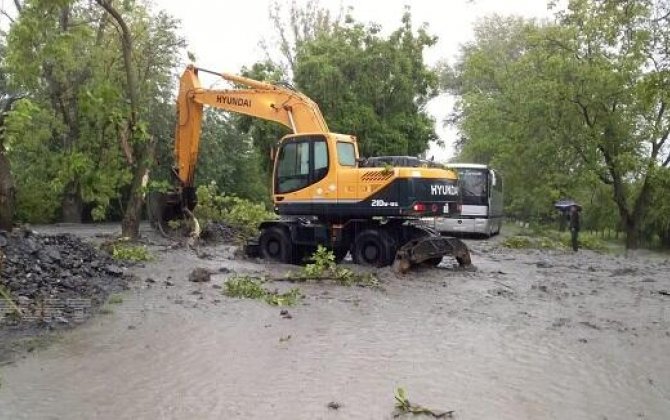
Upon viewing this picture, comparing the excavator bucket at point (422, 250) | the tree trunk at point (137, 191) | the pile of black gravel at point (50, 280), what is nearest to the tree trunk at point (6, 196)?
the pile of black gravel at point (50, 280)

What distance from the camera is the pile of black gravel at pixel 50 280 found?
8867 mm

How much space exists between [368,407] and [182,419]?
154cm

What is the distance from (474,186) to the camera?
90.5ft

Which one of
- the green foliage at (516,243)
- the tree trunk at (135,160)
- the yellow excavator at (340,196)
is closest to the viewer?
the yellow excavator at (340,196)

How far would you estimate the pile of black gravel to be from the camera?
29.1 feet

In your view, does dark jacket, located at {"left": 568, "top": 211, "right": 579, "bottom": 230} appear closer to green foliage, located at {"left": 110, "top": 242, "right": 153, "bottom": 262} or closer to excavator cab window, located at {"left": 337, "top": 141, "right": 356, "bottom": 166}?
excavator cab window, located at {"left": 337, "top": 141, "right": 356, "bottom": 166}

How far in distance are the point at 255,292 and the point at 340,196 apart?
14.0 feet

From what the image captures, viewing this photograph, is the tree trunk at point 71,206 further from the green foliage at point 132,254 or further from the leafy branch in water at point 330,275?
the leafy branch in water at point 330,275

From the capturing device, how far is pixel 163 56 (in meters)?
33.1

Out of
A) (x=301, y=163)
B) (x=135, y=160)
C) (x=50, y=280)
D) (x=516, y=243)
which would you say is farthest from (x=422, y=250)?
(x=516, y=243)

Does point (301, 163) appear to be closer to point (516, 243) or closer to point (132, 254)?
point (132, 254)

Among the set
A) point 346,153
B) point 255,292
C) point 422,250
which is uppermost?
point 346,153

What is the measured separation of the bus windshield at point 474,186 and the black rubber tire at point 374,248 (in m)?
13.2

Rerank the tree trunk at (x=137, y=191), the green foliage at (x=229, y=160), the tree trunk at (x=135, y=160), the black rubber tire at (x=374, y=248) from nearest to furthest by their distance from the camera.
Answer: the black rubber tire at (x=374, y=248)
the tree trunk at (x=135, y=160)
the tree trunk at (x=137, y=191)
the green foliage at (x=229, y=160)
